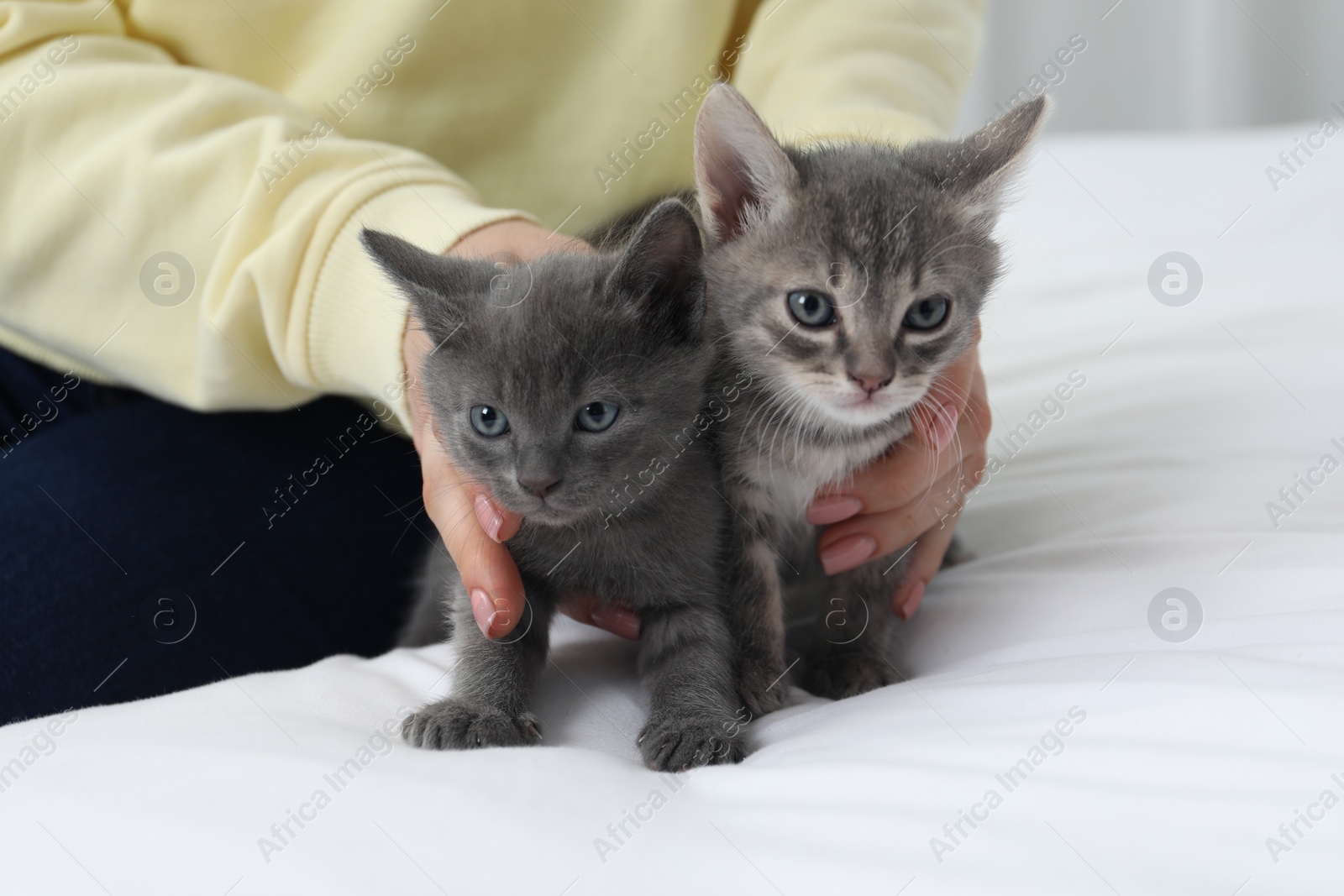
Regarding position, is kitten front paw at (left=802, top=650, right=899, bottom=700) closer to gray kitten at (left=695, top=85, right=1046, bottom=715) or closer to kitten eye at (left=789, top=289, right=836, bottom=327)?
gray kitten at (left=695, top=85, right=1046, bottom=715)

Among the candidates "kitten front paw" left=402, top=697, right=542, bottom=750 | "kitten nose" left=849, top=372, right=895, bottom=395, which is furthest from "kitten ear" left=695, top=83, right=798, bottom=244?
"kitten front paw" left=402, top=697, right=542, bottom=750

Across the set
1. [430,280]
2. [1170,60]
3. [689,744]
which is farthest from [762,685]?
[1170,60]

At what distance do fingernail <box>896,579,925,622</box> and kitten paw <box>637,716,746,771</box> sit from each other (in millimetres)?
465

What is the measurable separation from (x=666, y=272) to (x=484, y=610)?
50 cm

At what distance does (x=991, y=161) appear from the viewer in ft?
4.55

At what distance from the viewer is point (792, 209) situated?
1394 mm

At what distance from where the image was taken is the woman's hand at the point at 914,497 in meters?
1.45

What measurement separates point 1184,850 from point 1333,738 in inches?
8.0

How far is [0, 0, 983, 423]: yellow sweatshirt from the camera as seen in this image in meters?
1.65

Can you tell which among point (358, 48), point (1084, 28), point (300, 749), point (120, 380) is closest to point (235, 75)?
point (358, 48)

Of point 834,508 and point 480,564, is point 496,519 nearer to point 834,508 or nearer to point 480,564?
point 480,564

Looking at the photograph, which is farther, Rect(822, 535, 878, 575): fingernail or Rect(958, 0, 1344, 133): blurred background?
Rect(958, 0, 1344, 133): blurred background

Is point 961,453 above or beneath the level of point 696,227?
beneath

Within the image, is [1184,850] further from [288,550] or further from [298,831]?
[288,550]
